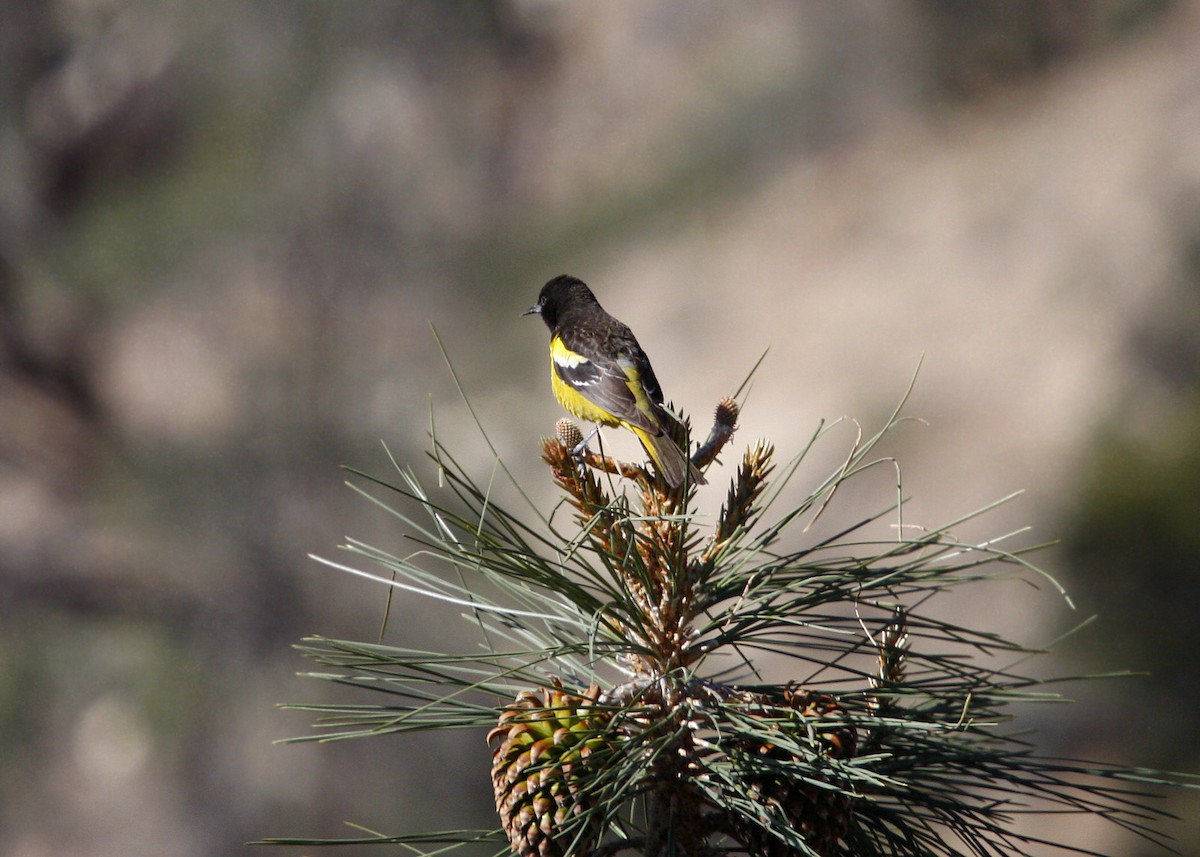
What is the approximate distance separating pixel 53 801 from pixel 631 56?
5906mm

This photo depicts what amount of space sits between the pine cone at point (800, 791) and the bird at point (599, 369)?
0.71 meters

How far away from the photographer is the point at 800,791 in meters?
0.82

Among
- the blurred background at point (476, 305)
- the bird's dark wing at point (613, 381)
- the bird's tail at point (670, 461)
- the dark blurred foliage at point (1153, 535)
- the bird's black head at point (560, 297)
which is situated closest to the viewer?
the bird's tail at point (670, 461)

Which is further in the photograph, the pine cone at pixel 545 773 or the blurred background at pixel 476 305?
the blurred background at pixel 476 305

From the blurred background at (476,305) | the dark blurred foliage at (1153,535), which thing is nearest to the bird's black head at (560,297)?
the blurred background at (476,305)

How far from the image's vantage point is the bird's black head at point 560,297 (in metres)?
2.03

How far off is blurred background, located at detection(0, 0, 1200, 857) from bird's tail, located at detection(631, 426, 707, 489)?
3569 millimetres

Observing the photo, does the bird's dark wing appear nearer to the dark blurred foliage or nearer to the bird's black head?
the bird's black head

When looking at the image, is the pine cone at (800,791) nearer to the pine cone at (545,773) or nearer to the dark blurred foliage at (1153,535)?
the pine cone at (545,773)

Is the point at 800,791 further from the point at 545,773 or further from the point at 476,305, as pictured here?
the point at 476,305

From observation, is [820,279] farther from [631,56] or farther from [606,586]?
[606,586]

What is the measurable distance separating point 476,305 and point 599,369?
540cm

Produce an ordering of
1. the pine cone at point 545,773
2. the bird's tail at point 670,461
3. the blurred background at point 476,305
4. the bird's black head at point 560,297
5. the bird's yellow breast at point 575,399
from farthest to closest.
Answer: the blurred background at point 476,305
the bird's black head at point 560,297
the bird's yellow breast at point 575,399
the bird's tail at point 670,461
the pine cone at point 545,773

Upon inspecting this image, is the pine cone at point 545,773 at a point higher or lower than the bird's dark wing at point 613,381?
lower
